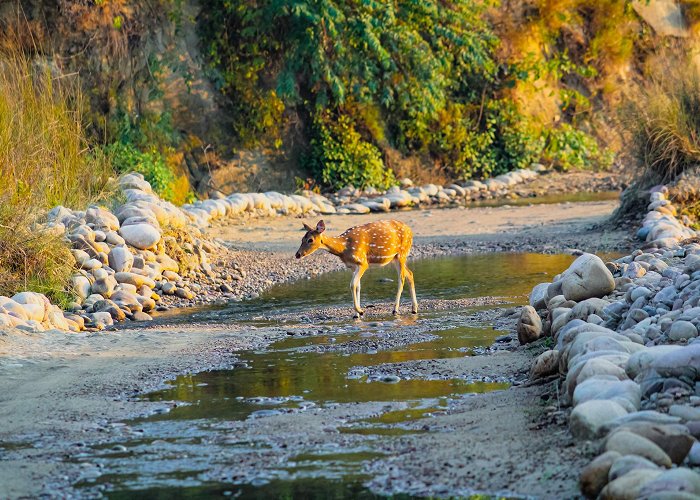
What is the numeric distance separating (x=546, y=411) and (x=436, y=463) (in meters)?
1.04

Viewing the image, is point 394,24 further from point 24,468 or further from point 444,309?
point 24,468

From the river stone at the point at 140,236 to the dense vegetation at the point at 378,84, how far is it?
8164 mm

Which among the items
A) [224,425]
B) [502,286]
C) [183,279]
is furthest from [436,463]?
[183,279]

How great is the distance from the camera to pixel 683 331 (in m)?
7.51

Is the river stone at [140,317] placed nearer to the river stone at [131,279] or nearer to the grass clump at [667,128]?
the river stone at [131,279]

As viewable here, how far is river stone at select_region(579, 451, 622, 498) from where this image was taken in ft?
17.4

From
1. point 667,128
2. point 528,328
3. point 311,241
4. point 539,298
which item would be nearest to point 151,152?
point 667,128

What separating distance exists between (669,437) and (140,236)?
30.4 ft

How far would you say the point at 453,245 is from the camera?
16797mm

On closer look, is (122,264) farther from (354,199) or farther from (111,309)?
(354,199)

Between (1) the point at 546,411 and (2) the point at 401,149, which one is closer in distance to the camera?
(1) the point at 546,411

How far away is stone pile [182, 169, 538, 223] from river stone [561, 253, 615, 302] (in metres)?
8.76

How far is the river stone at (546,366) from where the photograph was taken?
7742 mm

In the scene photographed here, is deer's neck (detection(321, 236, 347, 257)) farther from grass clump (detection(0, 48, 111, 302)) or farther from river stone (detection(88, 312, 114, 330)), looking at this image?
grass clump (detection(0, 48, 111, 302))
